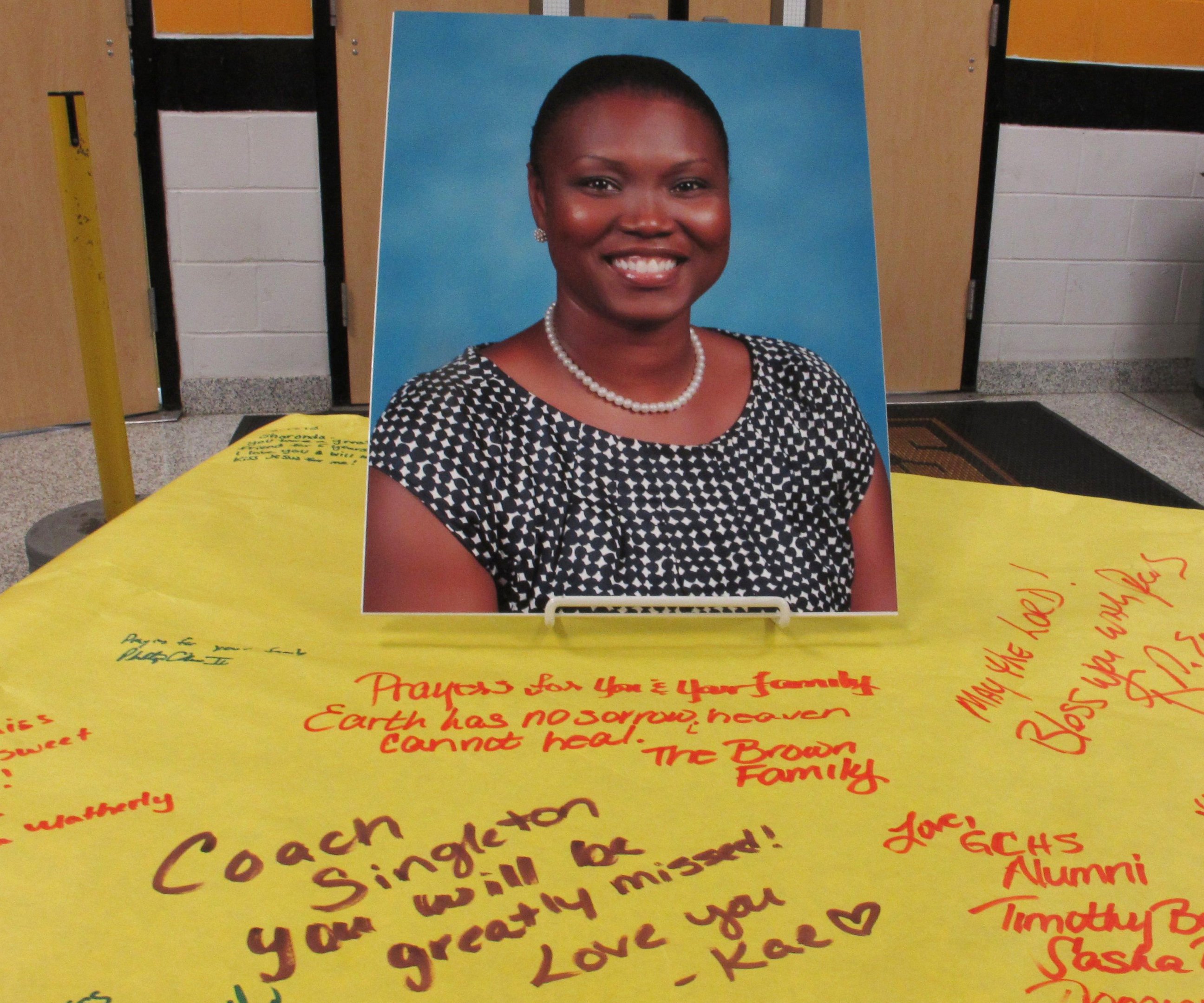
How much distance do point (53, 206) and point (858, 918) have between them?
2387 mm

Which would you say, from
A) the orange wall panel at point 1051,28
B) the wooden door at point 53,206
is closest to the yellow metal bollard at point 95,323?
the wooden door at point 53,206

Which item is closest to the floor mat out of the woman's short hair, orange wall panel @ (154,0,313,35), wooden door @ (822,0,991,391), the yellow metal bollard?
wooden door @ (822,0,991,391)

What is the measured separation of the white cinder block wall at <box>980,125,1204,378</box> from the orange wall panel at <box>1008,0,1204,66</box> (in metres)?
0.18

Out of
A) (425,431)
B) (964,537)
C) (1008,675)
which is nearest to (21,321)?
(425,431)

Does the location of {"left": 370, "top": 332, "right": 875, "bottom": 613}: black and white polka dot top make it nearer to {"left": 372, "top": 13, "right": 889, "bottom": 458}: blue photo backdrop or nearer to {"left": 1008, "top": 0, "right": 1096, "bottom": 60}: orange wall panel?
{"left": 372, "top": 13, "right": 889, "bottom": 458}: blue photo backdrop

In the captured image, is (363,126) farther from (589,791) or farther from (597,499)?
(589,791)

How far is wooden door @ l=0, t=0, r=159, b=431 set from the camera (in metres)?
2.25

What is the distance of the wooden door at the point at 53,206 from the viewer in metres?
2.25

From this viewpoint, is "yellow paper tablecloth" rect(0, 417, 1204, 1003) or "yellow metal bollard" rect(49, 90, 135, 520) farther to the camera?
"yellow metal bollard" rect(49, 90, 135, 520)

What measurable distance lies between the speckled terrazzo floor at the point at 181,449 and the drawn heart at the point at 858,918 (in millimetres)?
1325

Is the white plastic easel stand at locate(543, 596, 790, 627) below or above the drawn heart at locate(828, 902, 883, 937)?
above

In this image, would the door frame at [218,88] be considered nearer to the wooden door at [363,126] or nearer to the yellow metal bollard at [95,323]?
the wooden door at [363,126]

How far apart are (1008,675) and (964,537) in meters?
0.27

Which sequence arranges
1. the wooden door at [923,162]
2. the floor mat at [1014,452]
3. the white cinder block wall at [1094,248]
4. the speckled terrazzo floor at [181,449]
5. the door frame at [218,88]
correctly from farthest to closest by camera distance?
1. the white cinder block wall at [1094,248]
2. the wooden door at [923,162]
3. the door frame at [218,88]
4. the speckled terrazzo floor at [181,449]
5. the floor mat at [1014,452]
